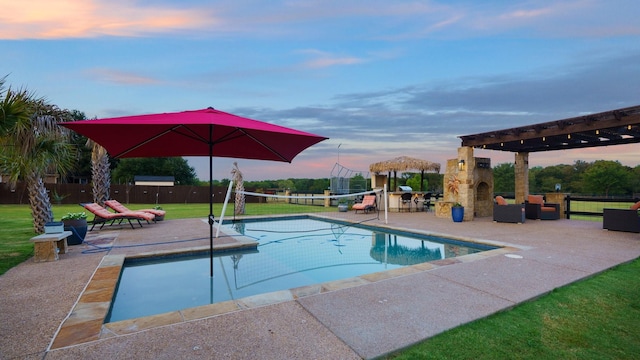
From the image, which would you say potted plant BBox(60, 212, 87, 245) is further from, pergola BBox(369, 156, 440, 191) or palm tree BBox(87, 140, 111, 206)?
pergola BBox(369, 156, 440, 191)

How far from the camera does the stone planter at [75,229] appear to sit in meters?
7.02

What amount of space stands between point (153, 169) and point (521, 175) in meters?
42.4

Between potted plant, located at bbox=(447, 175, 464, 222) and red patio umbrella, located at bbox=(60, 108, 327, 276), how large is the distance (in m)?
7.87

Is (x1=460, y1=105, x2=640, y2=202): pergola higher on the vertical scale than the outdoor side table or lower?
higher

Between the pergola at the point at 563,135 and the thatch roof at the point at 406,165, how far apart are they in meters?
4.03

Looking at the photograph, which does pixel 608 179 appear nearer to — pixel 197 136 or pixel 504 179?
pixel 504 179

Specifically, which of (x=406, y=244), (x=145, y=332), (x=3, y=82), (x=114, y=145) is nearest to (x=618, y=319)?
(x=145, y=332)

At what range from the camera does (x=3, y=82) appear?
455cm

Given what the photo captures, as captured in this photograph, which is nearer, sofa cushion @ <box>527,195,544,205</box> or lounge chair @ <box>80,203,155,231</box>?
lounge chair @ <box>80,203,155,231</box>

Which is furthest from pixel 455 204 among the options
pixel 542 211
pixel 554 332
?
pixel 554 332

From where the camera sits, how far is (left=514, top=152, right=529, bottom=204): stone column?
14.8 metres

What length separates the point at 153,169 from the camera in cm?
4234

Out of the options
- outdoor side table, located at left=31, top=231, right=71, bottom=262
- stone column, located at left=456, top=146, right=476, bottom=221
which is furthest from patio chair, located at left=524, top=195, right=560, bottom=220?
outdoor side table, located at left=31, top=231, right=71, bottom=262

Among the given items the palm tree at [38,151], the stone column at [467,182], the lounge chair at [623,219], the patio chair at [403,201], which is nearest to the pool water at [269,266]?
the palm tree at [38,151]
